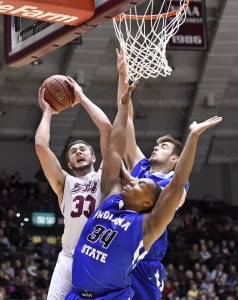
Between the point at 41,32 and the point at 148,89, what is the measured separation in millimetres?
14275

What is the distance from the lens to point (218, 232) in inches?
724

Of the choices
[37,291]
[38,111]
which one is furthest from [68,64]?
[37,291]

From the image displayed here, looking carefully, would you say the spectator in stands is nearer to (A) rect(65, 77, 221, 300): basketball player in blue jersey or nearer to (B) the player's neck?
(B) the player's neck

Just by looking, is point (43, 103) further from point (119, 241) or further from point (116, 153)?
point (119, 241)

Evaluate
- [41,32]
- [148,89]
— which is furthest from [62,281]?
[148,89]

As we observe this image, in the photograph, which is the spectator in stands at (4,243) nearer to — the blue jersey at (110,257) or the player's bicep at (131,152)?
the player's bicep at (131,152)

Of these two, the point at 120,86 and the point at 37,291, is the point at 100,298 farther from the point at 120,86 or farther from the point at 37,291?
the point at 37,291

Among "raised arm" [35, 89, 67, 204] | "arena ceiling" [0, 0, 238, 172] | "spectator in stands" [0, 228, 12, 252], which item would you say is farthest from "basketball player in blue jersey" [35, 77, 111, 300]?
"arena ceiling" [0, 0, 238, 172]

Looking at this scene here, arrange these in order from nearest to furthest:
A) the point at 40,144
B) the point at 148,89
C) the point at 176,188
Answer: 1. the point at 176,188
2. the point at 40,144
3. the point at 148,89

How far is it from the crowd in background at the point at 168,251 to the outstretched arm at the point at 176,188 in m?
7.50

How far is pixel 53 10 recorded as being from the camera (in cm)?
438

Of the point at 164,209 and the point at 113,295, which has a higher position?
the point at 164,209

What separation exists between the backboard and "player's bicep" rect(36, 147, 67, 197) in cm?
60

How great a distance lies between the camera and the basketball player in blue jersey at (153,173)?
4.89 metres
